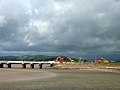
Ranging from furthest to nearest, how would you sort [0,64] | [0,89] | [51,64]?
[51,64] < [0,64] < [0,89]

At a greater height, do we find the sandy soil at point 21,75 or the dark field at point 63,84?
the sandy soil at point 21,75

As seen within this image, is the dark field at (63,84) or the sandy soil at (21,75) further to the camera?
the sandy soil at (21,75)

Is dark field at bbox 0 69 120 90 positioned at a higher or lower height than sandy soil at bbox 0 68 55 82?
lower

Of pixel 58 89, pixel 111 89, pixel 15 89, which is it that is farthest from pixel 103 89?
pixel 15 89

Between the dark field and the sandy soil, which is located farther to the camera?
the sandy soil

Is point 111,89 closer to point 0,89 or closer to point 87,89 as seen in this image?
point 87,89

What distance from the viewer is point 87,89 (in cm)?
3947

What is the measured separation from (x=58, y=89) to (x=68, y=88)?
2044mm

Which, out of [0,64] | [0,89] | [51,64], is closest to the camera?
[0,89]

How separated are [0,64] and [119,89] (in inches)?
3905

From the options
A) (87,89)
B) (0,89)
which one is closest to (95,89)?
(87,89)

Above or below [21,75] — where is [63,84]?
below

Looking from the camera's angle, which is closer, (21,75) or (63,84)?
(63,84)

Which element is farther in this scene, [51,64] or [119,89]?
[51,64]
